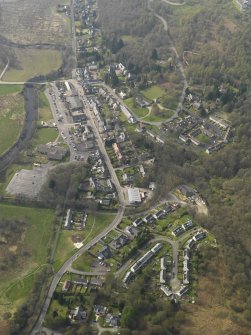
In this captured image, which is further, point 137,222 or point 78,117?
point 78,117

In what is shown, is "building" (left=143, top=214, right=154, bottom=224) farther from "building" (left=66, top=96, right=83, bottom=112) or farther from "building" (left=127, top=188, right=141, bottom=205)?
"building" (left=66, top=96, right=83, bottom=112)

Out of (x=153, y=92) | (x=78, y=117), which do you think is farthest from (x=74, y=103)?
(x=153, y=92)

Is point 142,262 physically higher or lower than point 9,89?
higher

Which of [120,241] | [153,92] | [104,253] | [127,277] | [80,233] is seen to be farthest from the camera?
[153,92]

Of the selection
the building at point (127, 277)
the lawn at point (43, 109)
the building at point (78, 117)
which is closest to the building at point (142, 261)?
the building at point (127, 277)

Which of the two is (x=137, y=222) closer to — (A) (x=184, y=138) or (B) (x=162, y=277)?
(B) (x=162, y=277)

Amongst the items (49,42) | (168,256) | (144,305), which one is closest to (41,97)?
(49,42)

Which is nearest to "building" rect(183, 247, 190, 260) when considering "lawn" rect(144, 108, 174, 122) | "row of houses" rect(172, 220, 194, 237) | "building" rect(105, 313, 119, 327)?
"row of houses" rect(172, 220, 194, 237)

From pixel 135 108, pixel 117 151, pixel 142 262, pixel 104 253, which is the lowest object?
pixel 104 253
